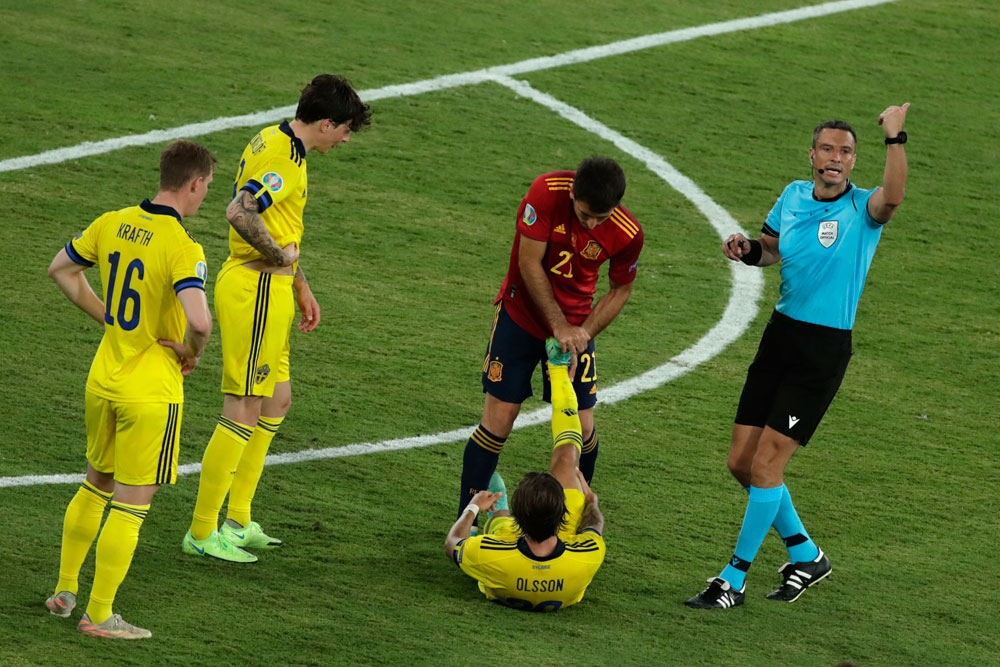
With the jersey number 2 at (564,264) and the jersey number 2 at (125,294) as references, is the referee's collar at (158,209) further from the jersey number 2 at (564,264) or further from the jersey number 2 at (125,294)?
the jersey number 2 at (564,264)

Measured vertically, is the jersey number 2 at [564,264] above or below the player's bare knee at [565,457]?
above

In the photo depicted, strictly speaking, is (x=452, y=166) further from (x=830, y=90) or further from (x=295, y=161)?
(x=295, y=161)

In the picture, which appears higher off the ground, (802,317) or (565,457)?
(802,317)

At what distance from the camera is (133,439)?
17.2ft

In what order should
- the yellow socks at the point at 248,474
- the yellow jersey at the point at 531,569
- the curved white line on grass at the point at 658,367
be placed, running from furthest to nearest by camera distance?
A: the curved white line on grass at the point at 658,367 < the yellow socks at the point at 248,474 < the yellow jersey at the point at 531,569

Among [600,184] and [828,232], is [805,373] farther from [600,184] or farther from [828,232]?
[600,184]

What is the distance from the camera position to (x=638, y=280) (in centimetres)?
1069

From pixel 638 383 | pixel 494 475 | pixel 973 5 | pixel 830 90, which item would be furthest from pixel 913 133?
pixel 494 475

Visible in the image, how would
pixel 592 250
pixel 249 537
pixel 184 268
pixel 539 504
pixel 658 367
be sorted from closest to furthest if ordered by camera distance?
pixel 184 268 < pixel 539 504 < pixel 592 250 < pixel 249 537 < pixel 658 367

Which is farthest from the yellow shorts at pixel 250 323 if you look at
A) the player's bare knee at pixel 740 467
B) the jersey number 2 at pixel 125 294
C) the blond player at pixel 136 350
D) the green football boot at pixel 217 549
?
the player's bare knee at pixel 740 467

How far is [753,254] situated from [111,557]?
3.18 m

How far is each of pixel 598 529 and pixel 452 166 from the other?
6.39 metres

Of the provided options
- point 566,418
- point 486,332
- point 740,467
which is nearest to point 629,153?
point 486,332

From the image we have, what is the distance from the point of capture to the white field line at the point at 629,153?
7809mm
